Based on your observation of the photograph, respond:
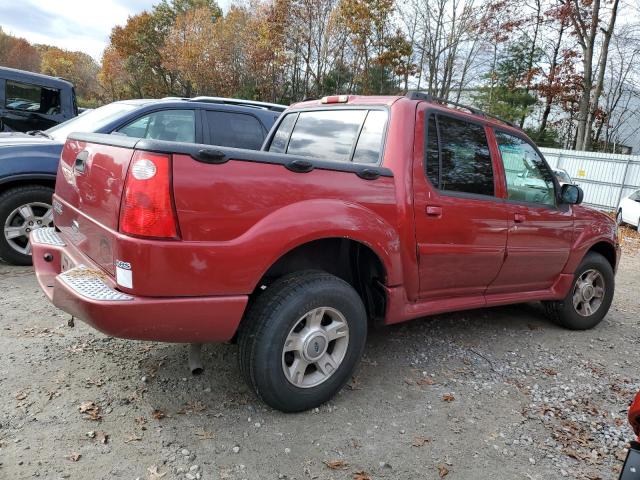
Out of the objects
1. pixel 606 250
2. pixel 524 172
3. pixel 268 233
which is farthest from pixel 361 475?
pixel 606 250

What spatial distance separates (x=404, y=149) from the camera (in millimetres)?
3086

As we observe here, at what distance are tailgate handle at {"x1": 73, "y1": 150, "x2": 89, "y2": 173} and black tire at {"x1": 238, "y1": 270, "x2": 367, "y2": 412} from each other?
50.6 inches

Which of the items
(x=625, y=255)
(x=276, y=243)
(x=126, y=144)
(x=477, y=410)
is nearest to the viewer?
(x=126, y=144)

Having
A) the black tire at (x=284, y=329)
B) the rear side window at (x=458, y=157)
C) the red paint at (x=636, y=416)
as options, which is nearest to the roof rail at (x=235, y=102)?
the rear side window at (x=458, y=157)

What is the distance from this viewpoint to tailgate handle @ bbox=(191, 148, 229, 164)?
2242 millimetres

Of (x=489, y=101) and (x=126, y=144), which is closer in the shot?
(x=126, y=144)

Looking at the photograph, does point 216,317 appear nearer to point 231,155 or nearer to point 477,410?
point 231,155

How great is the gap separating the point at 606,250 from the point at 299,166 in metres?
3.92

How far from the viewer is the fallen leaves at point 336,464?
238cm

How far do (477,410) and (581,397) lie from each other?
2.97 ft

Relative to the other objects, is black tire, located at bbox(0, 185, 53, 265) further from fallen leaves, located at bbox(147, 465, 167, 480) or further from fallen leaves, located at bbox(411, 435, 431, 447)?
fallen leaves, located at bbox(411, 435, 431, 447)

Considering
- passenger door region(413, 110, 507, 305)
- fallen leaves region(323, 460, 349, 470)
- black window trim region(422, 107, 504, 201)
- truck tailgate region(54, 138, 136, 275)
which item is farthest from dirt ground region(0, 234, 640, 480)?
black window trim region(422, 107, 504, 201)

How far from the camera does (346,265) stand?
3.23 meters

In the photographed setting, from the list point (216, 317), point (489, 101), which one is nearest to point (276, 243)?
point (216, 317)
